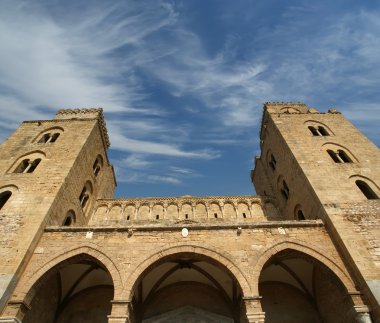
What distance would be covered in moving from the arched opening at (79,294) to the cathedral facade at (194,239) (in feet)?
0.14

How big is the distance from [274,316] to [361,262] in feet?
15.3

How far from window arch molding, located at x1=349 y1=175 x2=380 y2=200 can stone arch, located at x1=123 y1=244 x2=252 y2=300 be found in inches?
272

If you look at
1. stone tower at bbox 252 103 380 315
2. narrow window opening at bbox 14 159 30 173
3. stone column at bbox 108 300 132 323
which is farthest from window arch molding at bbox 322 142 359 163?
narrow window opening at bbox 14 159 30 173

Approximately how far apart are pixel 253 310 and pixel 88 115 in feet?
50.7

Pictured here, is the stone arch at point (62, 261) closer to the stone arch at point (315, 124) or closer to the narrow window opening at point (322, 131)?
the stone arch at point (315, 124)

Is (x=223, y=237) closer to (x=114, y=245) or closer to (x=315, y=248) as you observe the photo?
(x=315, y=248)

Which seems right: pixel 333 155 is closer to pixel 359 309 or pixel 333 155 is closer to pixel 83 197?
pixel 359 309

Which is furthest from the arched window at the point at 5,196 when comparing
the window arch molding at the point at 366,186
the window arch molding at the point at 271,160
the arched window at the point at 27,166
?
the window arch molding at the point at 366,186

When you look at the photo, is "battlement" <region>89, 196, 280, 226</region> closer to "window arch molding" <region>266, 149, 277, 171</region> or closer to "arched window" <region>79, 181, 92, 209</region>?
"arched window" <region>79, 181, 92, 209</region>

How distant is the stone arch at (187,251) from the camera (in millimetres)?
8727

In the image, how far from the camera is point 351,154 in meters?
14.3

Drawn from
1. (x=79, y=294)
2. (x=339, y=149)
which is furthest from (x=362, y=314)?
(x=79, y=294)

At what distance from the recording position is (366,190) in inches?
499

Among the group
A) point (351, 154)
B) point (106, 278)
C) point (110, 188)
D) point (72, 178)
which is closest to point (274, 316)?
point (106, 278)
